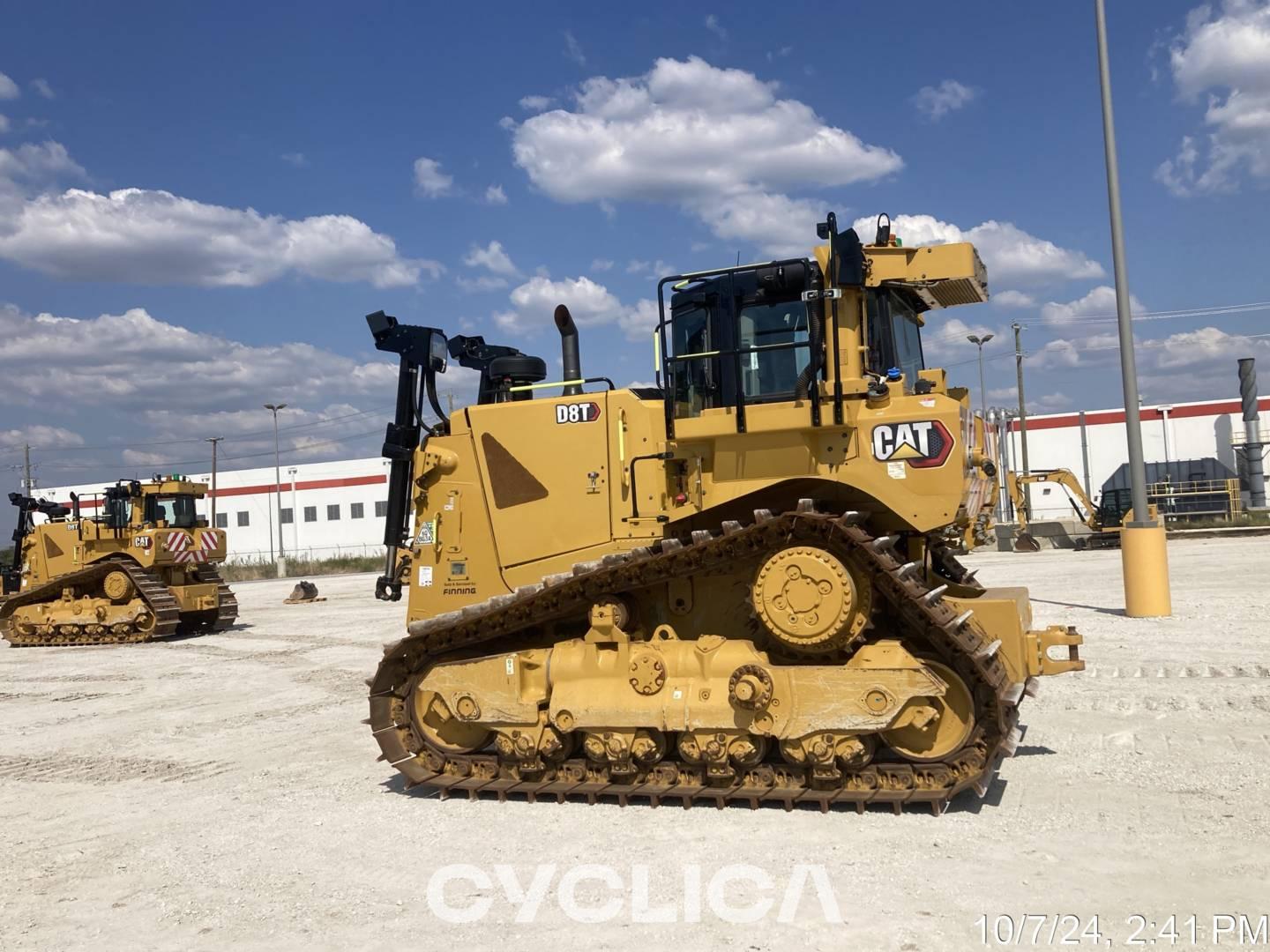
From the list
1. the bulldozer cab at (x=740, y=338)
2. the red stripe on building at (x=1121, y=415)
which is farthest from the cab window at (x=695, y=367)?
the red stripe on building at (x=1121, y=415)

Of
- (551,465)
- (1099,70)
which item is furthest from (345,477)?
(551,465)

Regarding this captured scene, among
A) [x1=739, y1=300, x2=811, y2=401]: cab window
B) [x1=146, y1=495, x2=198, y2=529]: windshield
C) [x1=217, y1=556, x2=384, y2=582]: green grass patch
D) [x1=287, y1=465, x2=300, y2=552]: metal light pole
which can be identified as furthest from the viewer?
[x1=287, y1=465, x2=300, y2=552]: metal light pole

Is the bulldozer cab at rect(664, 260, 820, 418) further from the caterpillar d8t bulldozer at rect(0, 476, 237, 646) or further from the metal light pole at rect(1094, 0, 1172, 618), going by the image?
the caterpillar d8t bulldozer at rect(0, 476, 237, 646)

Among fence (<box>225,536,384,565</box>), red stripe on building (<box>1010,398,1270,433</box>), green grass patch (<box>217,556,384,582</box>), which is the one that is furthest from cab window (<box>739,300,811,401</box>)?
fence (<box>225,536,384,565</box>)

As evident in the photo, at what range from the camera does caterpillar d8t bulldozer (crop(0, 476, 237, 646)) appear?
69.4 feet

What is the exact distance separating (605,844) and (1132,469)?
12.8 metres

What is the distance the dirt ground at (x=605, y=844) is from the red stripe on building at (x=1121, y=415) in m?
49.4

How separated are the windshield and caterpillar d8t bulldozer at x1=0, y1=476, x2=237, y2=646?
2 cm

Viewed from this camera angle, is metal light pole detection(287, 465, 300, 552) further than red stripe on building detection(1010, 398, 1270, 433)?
Yes

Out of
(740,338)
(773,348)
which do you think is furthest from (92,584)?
(773,348)

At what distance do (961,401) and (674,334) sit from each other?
6.75 feet

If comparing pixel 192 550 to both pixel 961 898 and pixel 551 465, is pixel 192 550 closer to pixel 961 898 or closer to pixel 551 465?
pixel 551 465

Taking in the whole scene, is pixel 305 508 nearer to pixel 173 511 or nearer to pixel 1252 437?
pixel 173 511

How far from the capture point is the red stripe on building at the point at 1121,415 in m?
55.5
